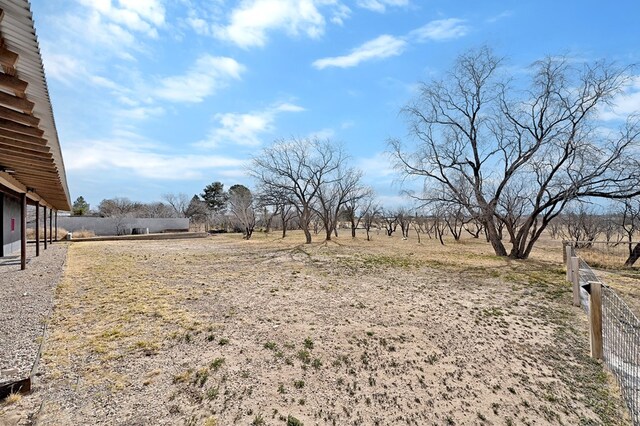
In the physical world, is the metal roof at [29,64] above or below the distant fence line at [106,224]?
above

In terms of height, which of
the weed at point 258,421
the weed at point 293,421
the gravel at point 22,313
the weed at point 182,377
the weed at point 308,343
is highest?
the gravel at point 22,313

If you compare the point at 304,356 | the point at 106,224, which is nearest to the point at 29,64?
the point at 304,356

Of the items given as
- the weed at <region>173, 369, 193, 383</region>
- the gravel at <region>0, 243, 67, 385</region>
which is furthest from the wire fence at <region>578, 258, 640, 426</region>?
the gravel at <region>0, 243, 67, 385</region>

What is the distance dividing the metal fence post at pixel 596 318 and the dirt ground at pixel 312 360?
0.48ft

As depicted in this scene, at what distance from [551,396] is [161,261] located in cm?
1066

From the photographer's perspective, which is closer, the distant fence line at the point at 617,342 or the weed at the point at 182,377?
the weed at the point at 182,377

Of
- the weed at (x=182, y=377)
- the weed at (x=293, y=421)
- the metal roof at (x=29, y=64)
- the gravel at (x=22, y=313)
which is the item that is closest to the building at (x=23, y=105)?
the metal roof at (x=29, y=64)

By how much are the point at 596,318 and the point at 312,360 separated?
3.27 m

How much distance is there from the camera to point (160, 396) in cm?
276

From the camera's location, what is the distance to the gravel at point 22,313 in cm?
310

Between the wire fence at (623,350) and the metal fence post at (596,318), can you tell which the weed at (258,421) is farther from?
the metal fence post at (596,318)

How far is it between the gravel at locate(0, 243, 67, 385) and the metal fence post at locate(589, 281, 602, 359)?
18.6 ft

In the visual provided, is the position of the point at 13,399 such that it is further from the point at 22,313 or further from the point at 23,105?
the point at 22,313

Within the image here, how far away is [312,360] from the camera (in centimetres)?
354
